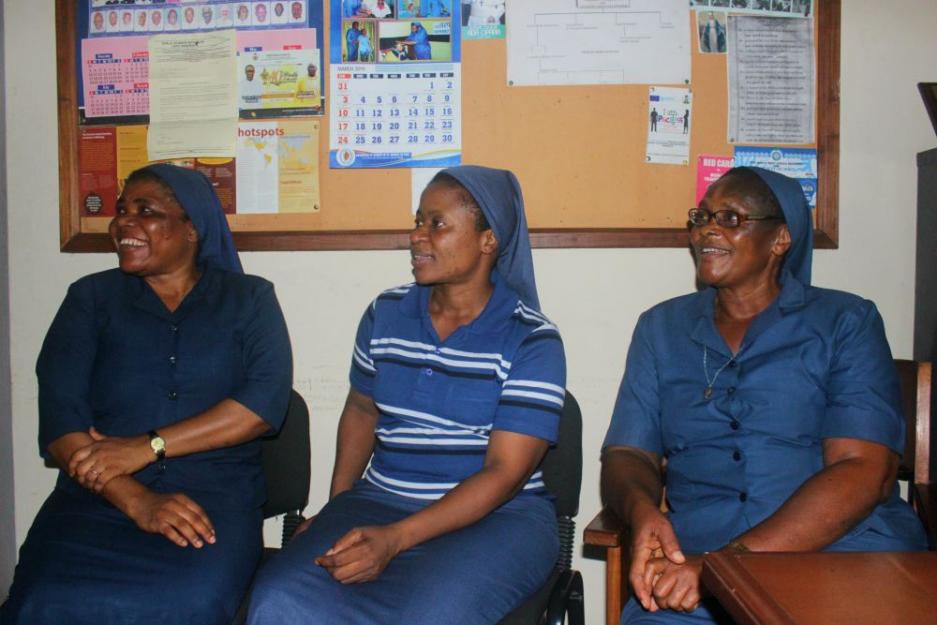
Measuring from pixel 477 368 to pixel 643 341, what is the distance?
0.44 metres

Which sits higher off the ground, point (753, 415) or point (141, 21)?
point (141, 21)

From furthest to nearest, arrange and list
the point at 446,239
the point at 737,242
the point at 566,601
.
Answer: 1. the point at 446,239
2. the point at 737,242
3. the point at 566,601

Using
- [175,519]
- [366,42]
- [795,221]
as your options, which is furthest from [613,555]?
[366,42]

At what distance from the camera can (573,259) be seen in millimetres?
2791

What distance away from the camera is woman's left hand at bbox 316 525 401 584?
1.85 m

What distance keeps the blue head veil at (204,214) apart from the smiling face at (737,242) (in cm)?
136

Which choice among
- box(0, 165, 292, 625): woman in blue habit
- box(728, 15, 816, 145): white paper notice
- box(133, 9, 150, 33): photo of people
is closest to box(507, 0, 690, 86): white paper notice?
box(728, 15, 816, 145): white paper notice

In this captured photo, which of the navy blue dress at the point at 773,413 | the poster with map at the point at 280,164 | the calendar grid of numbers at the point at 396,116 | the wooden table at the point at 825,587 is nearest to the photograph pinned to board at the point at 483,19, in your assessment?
the calendar grid of numbers at the point at 396,116

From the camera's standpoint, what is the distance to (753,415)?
6.81 feet

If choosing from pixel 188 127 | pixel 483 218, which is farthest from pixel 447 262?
pixel 188 127

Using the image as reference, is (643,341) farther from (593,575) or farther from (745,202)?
(593,575)

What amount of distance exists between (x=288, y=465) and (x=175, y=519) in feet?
1.43

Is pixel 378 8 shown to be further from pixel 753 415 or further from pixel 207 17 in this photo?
pixel 753 415

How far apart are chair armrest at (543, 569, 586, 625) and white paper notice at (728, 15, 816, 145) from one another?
148 centimetres
